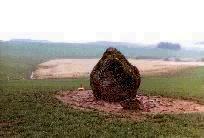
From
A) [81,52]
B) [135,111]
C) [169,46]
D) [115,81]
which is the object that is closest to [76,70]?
[115,81]

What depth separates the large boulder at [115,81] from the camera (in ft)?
123

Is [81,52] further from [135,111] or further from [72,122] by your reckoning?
[72,122]

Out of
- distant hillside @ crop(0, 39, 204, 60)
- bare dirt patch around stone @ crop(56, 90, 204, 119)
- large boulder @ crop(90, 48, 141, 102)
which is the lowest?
distant hillside @ crop(0, 39, 204, 60)

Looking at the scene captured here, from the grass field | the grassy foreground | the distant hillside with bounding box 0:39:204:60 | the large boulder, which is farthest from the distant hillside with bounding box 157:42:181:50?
the grassy foreground

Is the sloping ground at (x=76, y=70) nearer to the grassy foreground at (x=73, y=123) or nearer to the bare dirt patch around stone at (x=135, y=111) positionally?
the bare dirt patch around stone at (x=135, y=111)

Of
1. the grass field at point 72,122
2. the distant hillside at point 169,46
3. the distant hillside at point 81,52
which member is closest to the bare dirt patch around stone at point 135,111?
the grass field at point 72,122

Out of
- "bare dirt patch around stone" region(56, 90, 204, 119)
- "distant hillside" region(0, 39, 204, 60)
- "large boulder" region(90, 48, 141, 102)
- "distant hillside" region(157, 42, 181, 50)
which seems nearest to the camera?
"bare dirt patch around stone" region(56, 90, 204, 119)

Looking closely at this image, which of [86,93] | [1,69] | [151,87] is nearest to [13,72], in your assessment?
[1,69]

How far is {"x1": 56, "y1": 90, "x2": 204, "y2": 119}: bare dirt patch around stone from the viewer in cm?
3444

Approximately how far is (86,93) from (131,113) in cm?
885

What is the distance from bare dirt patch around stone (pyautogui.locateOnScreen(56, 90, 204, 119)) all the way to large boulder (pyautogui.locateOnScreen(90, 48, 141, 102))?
77cm

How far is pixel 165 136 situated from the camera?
26781mm

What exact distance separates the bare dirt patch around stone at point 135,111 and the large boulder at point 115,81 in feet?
2.51

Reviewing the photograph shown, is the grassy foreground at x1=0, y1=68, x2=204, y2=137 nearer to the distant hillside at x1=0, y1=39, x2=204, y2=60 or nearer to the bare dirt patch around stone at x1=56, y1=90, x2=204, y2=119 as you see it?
the bare dirt patch around stone at x1=56, y1=90, x2=204, y2=119
